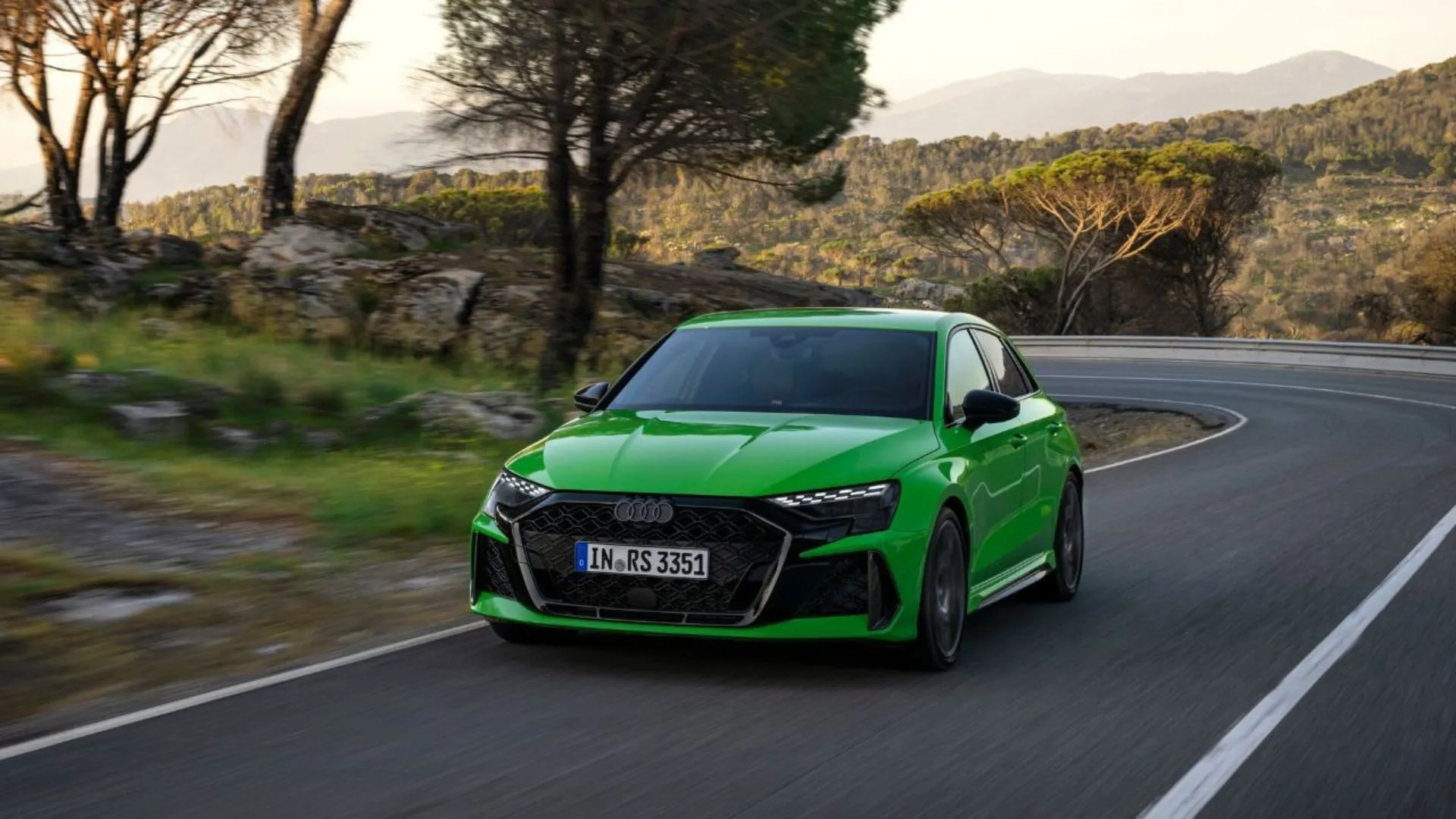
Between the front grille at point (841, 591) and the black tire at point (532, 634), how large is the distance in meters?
1.21

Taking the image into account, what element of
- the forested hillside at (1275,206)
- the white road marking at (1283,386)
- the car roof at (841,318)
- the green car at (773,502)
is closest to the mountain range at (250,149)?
the forested hillside at (1275,206)

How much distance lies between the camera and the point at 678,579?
21.8 ft

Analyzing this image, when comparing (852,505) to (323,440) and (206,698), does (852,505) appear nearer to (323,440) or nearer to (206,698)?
(206,698)

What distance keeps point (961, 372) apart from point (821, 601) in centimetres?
206

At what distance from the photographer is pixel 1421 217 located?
8312cm

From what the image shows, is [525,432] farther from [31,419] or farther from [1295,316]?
[1295,316]

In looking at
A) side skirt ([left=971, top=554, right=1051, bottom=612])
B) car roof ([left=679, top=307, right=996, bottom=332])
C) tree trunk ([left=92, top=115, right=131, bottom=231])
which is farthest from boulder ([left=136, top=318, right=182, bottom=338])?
side skirt ([left=971, top=554, right=1051, bottom=612])

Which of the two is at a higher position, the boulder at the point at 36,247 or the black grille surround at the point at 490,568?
the boulder at the point at 36,247

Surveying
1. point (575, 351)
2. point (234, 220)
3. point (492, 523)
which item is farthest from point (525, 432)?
point (234, 220)

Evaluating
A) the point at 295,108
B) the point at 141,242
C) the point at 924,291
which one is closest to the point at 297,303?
the point at 141,242

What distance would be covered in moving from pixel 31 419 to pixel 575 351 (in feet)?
29.1

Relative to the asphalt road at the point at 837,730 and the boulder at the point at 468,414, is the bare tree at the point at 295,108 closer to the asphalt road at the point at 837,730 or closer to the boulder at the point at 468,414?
the boulder at the point at 468,414

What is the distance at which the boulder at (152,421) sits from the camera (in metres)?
13.3

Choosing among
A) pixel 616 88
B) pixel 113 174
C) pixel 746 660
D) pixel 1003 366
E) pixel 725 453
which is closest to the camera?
pixel 725 453
